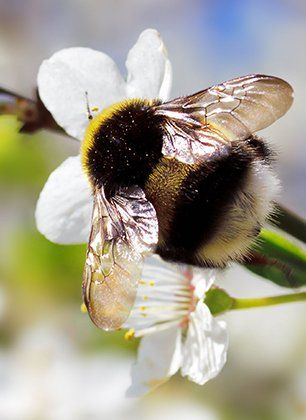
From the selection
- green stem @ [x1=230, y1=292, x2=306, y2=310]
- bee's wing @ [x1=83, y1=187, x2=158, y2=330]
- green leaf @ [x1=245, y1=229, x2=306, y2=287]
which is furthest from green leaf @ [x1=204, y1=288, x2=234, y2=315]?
bee's wing @ [x1=83, y1=187, x2=158, y2=330]

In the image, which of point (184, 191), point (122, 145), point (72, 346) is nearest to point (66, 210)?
point (122, 145)

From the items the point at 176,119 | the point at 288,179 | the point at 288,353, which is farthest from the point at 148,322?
the point at 288,179

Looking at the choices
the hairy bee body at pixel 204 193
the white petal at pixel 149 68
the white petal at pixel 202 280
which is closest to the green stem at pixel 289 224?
the hairy bee body at pixel 204 193

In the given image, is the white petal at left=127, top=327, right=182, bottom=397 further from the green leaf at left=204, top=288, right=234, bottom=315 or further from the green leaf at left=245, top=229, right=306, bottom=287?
the green leaf at left=245, top=229, right=306, bottom=287

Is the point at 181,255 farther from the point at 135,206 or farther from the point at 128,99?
the point at 128,99

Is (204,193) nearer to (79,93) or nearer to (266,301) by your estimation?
(266,301)

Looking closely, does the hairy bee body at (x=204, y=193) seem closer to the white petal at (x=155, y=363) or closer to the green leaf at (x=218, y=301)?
the green leaf at (x=218, y=301)

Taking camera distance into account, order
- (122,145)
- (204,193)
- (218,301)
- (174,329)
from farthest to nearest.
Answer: (174,329), (218,301), (122,145), (204,193)
